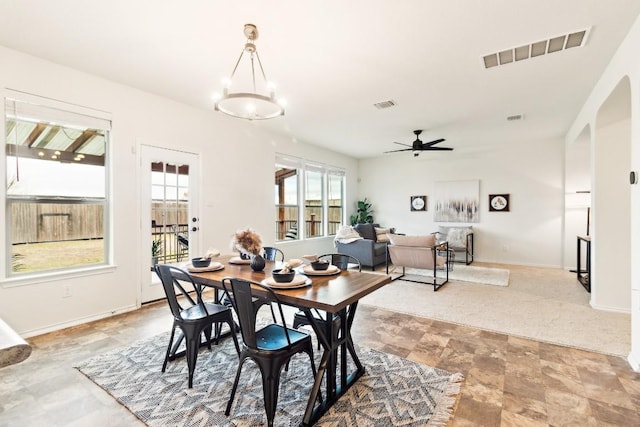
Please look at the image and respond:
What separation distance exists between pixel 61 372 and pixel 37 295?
3.86 ft

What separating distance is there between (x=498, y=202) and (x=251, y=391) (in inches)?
271

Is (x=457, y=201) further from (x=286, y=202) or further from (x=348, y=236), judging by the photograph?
(x=286, y=202)

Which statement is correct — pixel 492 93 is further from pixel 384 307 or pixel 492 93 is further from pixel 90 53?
pixel 90 53

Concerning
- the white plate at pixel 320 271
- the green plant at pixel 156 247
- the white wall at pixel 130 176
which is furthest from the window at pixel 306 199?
the white plate at pixel 320 271

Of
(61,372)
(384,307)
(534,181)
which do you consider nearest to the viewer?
(61,372)

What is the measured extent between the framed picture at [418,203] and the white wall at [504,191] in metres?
0.11

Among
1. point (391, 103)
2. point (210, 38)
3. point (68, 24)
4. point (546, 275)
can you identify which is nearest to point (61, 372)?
point (68, 24)

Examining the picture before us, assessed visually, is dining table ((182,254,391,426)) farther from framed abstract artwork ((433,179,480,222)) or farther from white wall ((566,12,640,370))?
framed abstract artwork ((433,179,480,222))

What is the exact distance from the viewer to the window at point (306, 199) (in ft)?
20.6

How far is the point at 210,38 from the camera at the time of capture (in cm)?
265

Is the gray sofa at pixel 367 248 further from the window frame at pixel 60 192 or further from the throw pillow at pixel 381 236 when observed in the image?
the window frame at pixel 60 192

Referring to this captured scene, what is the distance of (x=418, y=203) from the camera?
796 cm

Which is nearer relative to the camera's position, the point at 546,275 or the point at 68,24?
the point at 68,24

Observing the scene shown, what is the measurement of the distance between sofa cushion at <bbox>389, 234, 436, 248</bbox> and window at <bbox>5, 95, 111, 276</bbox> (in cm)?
402
